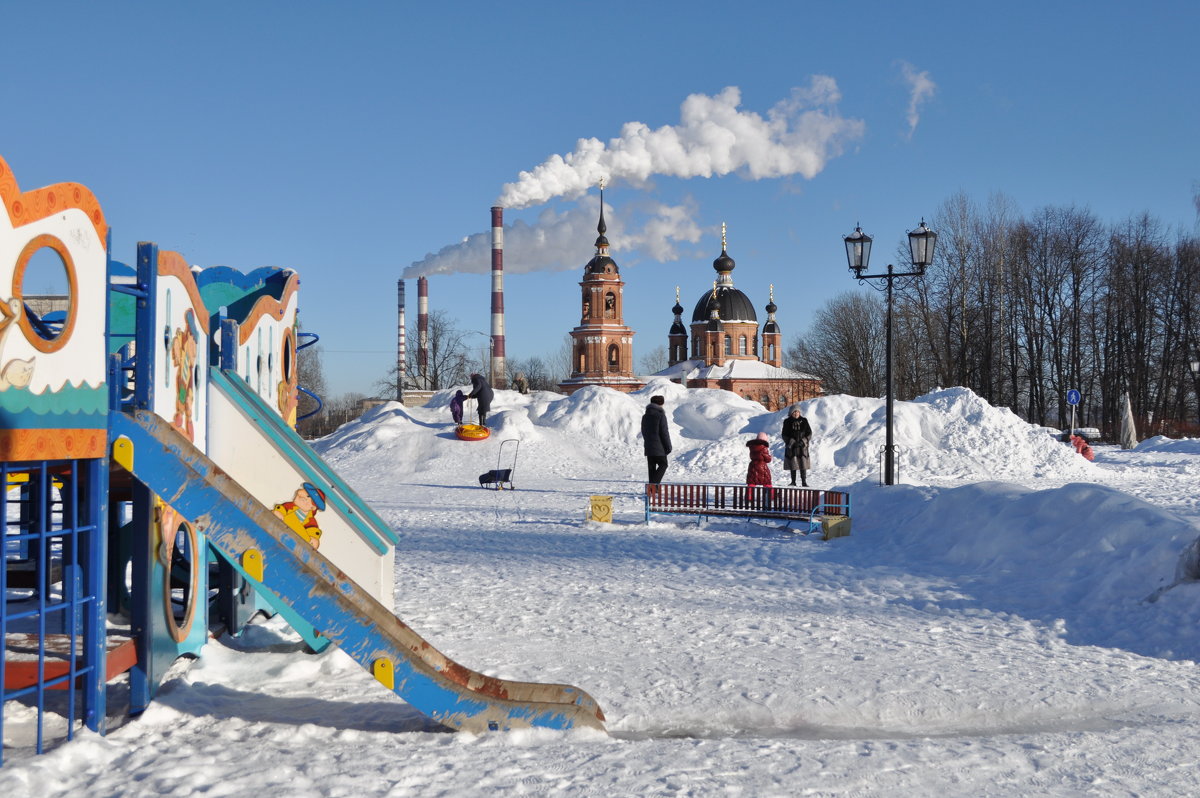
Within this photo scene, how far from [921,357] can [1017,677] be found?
4423 cm

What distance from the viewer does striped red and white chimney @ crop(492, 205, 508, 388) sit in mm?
52094

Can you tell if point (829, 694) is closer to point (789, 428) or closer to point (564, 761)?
point (564, 761)

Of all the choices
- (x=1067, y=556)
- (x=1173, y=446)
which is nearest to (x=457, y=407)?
(x=1067, y=556)

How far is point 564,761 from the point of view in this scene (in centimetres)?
439

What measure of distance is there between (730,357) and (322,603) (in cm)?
6545

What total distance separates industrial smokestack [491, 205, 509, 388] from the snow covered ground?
127ft

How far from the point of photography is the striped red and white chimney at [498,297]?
5209cm

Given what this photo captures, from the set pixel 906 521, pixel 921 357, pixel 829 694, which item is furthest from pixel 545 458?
pixel 921 357

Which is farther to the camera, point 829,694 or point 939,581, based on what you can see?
point 939,581

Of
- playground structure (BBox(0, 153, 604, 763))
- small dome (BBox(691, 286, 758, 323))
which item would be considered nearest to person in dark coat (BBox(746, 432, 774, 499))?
playground structure (BBox(0, 153, 604, 763))

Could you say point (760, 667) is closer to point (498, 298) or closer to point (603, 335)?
point (498, 298)

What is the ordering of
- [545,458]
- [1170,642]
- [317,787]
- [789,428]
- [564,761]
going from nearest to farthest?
[317,787]
[564,761]
[1170,642]
[789,428]
[545,458]

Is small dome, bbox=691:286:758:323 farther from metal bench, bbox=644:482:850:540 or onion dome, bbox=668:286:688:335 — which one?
metal bench, bbox=644:482:850:540

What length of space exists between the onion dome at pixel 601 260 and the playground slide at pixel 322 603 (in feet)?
174
